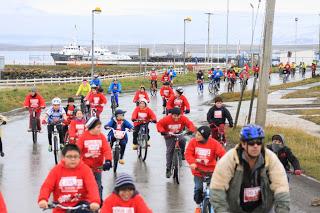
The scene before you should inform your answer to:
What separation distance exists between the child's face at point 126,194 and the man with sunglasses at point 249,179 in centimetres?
126

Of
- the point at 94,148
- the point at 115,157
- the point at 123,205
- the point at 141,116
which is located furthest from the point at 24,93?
the point at 123,205

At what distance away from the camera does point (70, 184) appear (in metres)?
7.72

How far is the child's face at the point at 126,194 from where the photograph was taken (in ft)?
22.5

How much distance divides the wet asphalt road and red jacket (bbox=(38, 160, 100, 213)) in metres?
3.88

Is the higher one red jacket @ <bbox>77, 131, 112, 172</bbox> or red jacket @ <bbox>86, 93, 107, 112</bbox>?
red jacket @ <bbox>77, 131, 112, 172</bbox>

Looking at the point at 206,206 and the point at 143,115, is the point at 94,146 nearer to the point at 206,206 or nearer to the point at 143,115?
the point at 206,206

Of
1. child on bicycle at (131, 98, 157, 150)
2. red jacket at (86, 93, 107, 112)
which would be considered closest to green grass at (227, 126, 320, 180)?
child on bicycle at (131, 98, 157, 150)

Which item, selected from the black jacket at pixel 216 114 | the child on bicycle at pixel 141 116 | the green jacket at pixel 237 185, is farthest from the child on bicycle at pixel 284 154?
the child on bicycle at pixel 141 116

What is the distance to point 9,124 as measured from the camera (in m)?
27.5

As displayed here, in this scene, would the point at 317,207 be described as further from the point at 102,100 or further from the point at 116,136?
the point at 102,100

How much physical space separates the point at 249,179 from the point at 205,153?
467cm

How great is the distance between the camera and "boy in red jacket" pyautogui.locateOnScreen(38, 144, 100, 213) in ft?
25.0

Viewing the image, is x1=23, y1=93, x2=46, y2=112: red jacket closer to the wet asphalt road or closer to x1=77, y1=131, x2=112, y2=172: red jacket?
the wet asphalt road

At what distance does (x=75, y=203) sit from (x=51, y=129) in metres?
10.3
